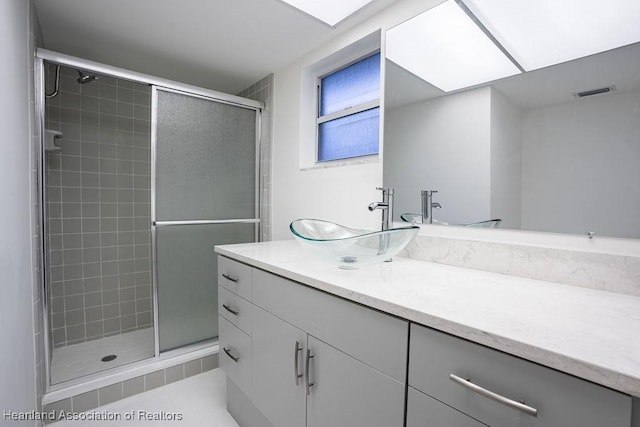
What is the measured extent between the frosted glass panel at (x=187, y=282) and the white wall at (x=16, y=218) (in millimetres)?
698

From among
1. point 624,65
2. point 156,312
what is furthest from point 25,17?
point 624,65

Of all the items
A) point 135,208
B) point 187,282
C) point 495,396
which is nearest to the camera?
point 495,396

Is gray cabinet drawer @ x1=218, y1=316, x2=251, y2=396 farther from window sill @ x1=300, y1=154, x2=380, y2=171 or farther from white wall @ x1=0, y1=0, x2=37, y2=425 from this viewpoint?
window sill @ x1=300, y1=154, x2=380, y2=171

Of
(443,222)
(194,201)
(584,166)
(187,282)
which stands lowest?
(187,282)

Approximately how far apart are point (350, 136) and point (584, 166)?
4.14 ft

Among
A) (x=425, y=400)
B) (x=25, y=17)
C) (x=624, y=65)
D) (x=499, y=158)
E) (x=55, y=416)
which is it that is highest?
(x=25, y=17)

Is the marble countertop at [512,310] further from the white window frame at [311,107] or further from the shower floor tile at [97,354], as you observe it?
the shower floor tile at [97,354]

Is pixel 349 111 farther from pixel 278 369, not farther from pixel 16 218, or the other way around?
pixel 16 218

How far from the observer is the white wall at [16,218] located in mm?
944

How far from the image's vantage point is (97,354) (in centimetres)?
219

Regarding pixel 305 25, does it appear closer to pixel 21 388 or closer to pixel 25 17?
pixel 25 17

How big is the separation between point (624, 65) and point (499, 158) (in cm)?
41

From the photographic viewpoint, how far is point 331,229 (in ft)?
5.41

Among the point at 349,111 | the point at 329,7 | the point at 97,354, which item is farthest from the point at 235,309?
the point at 329,7
